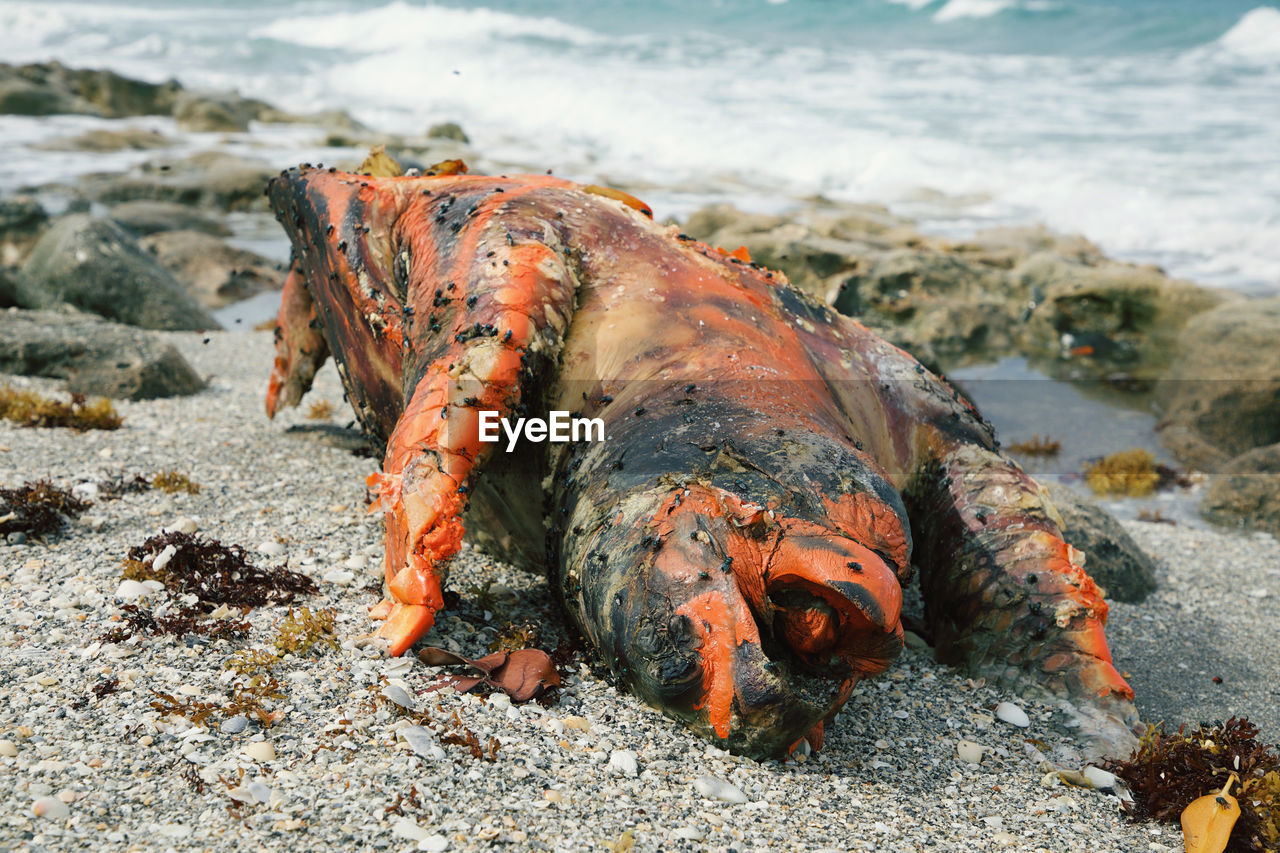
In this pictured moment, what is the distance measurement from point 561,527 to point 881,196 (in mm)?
19457

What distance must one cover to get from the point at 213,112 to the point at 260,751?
2721 centimetres

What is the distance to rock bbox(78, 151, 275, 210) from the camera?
1853 cm

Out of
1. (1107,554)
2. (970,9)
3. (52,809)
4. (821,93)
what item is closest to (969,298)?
(1107,554)

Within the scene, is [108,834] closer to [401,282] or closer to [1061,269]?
[401,282]

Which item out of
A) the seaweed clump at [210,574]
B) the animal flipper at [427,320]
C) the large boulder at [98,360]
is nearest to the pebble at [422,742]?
the animal flipper at [427,320]

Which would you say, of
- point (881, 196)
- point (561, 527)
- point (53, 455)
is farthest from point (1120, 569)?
point (881, 196)

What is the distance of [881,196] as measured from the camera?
2162 cm

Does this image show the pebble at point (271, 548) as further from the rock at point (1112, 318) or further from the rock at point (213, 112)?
the rock at point (213, 112)

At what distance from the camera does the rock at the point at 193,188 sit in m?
18.5

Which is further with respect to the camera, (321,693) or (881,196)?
(881,196)

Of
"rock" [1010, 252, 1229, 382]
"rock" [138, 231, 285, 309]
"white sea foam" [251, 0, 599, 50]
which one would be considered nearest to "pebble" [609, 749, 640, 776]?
"rock" [1010, 252, 1229, 382]

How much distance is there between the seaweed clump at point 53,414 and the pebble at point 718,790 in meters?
4.68

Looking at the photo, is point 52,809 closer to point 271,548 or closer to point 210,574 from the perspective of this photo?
point 210,574

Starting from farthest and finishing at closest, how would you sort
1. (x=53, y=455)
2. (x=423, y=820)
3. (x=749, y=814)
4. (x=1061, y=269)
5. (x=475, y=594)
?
(x=1061, y=269), (x=53, y=455), (x=475, y=594), (x=749, y=814), (x=423, y=820)
